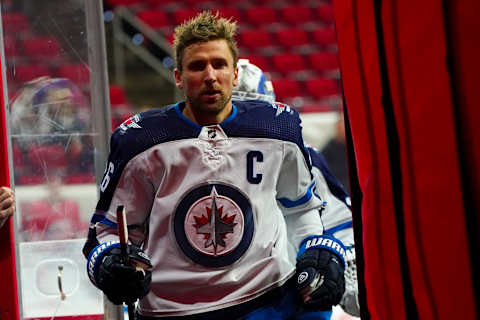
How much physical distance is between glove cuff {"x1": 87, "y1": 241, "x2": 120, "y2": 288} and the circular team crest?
152mm

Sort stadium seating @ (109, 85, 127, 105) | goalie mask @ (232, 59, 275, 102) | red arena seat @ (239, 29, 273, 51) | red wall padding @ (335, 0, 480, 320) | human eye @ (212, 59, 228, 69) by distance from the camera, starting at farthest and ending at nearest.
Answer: red arena seat @ (239, 29, 273, 51)
stadium seating @ (109, 85, 127, 105)
goalie mask @ (232, 59, 275, 102)
human eye @ (212, 59, 228, 69)
red wall padding @ (335, 0, 480, 320)

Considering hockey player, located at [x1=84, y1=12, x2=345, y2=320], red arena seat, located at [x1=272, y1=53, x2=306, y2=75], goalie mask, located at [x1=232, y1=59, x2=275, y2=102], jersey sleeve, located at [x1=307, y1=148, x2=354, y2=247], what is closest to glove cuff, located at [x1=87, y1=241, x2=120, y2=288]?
hockey player, located at [x1=84, y1=12, x2=345, y2=320]

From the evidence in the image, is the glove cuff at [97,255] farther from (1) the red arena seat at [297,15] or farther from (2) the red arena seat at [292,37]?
(1) the red arena seat at [297,15]

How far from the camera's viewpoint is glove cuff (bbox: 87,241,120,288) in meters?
1.65

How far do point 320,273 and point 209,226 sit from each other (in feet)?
0.91

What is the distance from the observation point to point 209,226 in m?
Answer: 1.67

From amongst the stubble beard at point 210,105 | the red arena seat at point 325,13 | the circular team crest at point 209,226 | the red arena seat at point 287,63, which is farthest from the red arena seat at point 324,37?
the circular team crest at point 209,226

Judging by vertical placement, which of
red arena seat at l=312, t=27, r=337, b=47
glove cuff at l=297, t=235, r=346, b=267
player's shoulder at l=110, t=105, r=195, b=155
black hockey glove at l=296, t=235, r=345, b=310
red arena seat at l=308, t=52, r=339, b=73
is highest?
red arena seat at l=312, t=27, r=337, b=47

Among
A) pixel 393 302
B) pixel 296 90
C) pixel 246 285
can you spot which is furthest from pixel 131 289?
pixel 296 90

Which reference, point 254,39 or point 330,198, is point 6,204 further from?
point 254,39

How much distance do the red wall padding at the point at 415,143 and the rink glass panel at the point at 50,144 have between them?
1.50m

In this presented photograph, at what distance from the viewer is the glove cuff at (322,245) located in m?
1.74

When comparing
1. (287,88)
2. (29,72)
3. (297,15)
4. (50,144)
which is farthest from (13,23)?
(297,15)

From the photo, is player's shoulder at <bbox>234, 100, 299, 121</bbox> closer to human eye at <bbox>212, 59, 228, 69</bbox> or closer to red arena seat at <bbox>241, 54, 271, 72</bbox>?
human eye at <bbox>212, 59, 228, 69</bbox>
